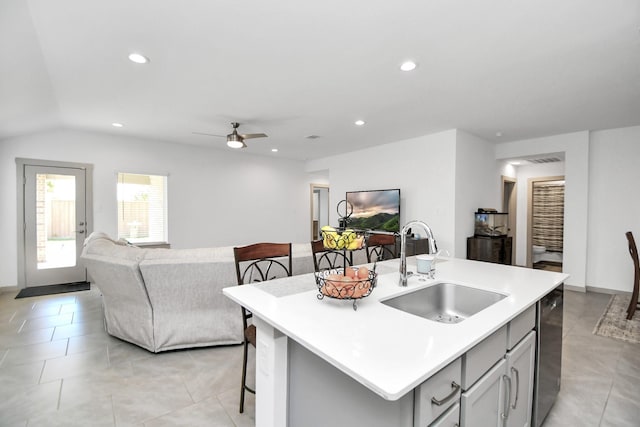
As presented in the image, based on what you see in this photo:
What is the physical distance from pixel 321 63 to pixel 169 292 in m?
2.40

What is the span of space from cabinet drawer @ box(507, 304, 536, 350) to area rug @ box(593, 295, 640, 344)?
2519 millimetres

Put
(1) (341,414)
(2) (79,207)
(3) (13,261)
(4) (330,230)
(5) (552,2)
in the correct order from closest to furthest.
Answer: (1) (341,414) → (4) (330,230) → (5) (552,2) → (3) (13,261) → (2) (79,207)

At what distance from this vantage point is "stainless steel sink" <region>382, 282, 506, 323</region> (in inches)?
63.1

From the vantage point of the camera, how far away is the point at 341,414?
99cm

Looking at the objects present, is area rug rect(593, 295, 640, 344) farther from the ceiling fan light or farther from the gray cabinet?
the ceiling fan light

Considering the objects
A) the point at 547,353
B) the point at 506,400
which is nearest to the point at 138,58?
the point at 506,400

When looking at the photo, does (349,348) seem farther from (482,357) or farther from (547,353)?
(547,353)

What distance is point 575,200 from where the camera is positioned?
15.5ft

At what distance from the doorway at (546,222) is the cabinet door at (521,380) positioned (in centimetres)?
617

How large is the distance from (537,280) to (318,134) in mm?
3915

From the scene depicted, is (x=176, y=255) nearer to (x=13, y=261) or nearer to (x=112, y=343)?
(x=112, y=343)

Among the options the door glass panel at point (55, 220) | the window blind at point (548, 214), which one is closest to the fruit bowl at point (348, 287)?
the door glass panel at point (55, 220)

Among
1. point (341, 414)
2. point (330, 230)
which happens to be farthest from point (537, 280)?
point (341, 414)

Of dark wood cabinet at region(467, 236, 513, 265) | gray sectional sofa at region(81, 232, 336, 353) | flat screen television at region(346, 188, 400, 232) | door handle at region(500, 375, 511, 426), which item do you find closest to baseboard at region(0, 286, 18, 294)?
gray sectional sofa at region(81, 232, 336, 353)
